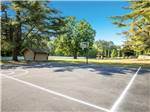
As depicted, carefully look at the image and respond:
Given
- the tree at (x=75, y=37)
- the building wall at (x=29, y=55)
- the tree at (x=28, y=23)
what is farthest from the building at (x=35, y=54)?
the tree at (x=75, y=37)

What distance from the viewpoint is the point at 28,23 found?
30.8m

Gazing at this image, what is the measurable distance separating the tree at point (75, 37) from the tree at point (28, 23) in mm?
24923

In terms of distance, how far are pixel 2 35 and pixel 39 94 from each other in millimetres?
26107

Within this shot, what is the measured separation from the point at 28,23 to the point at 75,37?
93.4 feet

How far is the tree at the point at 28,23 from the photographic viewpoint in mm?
29156

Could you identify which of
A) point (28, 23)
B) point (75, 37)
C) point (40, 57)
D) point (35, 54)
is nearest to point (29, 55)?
point (35, 54)

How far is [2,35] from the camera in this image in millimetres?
30797

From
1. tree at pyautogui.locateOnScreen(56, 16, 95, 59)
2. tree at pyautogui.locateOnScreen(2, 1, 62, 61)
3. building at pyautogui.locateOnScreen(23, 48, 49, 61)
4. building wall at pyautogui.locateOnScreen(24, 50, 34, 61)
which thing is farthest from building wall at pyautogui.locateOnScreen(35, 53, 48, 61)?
tree at pyautogui.locateOnScreen(56, 16, 95, 59)

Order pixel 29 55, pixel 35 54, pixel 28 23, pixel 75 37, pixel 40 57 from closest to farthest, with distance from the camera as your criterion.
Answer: pixel 28 23
pixel 35 54
pixel 29 55
pixel 40 57
pixel 75 37

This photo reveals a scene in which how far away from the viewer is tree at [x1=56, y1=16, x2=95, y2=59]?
58.3 metres

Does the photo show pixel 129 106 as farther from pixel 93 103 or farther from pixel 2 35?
pixel 2 35

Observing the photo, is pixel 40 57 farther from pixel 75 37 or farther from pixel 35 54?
pixel 75 37

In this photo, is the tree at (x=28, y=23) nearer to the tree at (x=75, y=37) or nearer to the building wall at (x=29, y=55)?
the building wall at (x=29, y=55)

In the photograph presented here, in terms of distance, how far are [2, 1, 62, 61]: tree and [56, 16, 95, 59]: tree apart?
2492cm
